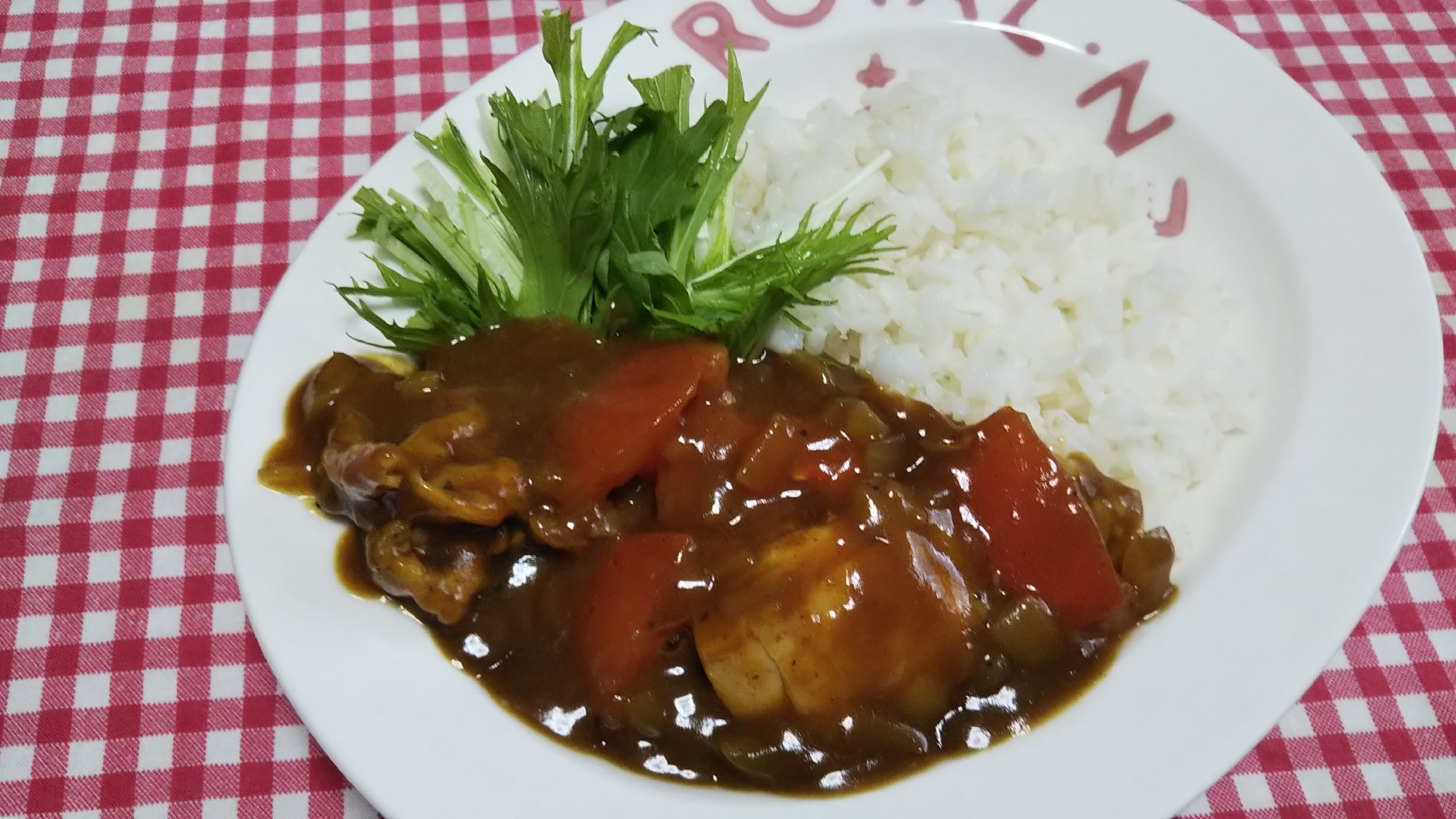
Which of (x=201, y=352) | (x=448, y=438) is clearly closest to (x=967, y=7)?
(x=448, y=438)

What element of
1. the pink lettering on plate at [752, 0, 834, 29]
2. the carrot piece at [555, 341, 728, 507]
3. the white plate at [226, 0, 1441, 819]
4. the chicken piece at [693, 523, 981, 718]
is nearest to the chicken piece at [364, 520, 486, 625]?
the white plate at [226, 0, 1441, 819]

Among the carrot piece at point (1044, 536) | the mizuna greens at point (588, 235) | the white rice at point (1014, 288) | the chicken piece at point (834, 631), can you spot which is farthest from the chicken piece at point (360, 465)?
the carrot piece at point (1044, 536)

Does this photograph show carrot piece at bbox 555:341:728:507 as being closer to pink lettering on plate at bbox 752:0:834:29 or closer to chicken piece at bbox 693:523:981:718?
chicken piece at bbox 693:523:981:718

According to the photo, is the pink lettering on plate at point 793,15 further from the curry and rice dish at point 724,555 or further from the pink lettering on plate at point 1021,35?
the curry and rice dish at point 724,555

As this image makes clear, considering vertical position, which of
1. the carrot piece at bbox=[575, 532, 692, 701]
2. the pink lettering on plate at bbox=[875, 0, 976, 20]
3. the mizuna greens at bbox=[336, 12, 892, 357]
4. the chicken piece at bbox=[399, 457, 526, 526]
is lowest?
the carrot piece at bbox=[575, 532, 692, 701]

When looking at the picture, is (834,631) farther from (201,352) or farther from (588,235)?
(201,352)

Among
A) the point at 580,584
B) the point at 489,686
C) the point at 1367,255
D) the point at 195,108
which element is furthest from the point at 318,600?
the point at 1367,255
